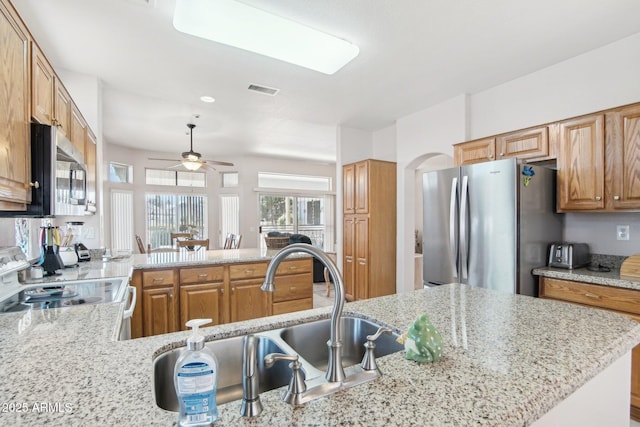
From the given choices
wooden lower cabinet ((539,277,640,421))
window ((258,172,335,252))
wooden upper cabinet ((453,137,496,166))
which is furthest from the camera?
window ((258,172,335,252))

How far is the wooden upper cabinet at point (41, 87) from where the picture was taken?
1475mm

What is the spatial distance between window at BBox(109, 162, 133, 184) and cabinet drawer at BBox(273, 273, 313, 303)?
499 cm

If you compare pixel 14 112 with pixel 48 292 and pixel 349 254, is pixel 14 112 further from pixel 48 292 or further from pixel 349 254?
pixel 349 254

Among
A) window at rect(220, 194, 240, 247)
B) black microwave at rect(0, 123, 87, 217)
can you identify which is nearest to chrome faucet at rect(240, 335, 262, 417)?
black microwave at rect(0, 123, 87, 217)

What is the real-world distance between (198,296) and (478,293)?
2276 millimetres

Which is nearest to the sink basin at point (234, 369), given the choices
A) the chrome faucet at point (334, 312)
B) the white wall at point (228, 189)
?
the chrome faucet at point (334, 312)

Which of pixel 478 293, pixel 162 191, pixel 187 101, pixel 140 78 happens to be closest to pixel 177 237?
pixel 162 191

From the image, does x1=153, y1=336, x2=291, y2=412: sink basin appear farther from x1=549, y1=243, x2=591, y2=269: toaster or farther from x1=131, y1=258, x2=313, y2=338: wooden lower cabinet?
x1=549, y1=243, x2=591, y2=269: toaster

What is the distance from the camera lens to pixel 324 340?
1.28 m

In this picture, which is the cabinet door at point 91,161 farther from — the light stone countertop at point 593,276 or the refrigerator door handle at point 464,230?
the light stone countertop at point 593,276

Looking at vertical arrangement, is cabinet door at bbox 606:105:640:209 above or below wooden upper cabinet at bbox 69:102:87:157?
below

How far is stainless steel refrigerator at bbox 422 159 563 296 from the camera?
231 cm

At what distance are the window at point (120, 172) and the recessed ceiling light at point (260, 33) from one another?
5168 millimetres

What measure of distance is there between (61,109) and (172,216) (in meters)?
5.41
